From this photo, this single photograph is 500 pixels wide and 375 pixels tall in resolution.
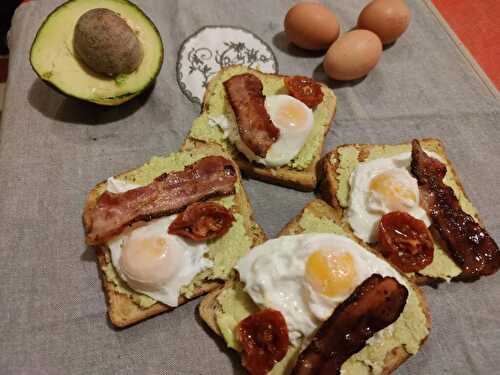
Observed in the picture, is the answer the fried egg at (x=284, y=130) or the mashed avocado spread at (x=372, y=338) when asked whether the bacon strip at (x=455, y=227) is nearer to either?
the mashed avocado spread at (x=372, y=338)

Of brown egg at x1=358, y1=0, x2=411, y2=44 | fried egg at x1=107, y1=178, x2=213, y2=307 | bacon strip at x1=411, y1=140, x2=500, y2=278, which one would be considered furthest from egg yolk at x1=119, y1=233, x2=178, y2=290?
brown egg at x1=358, y1=0, x2=411, y2=44

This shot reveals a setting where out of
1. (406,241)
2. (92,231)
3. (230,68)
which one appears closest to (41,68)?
(92,231)

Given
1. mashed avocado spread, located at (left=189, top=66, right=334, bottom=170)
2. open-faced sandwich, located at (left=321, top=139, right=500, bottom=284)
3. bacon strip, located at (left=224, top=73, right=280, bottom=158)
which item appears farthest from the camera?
mashed avocado spread, located at (left=189, top=66, right=334, bottom=170)

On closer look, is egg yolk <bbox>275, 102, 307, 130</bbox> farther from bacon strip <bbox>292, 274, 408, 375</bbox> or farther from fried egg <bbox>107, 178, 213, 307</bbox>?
bacon strip <bbox>292, 274, 408, 375</bbox>

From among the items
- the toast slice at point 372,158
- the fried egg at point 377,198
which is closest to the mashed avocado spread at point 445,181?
the toast slice at point 372,158

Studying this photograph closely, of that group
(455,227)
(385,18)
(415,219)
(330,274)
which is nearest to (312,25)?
(385,18)

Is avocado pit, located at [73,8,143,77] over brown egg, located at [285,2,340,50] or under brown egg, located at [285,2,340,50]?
under

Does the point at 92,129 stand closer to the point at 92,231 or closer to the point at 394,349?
the point at 92,231
